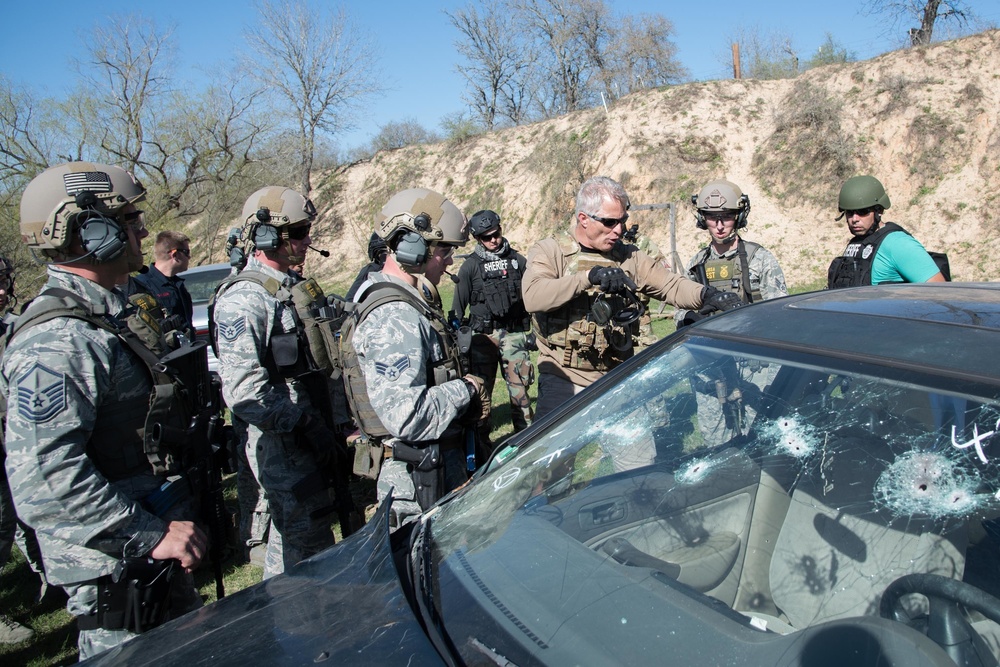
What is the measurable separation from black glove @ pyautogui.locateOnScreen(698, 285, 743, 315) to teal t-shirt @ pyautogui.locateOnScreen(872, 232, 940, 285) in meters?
1.18

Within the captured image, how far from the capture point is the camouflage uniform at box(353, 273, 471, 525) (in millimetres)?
2432

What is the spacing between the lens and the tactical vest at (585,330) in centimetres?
339

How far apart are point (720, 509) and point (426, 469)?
3.92ft

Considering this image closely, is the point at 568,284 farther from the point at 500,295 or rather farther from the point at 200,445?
the point at 500,295

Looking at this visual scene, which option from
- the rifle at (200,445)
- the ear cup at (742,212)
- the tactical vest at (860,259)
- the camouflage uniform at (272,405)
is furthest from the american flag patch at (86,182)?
the tactical vest at (860,259)

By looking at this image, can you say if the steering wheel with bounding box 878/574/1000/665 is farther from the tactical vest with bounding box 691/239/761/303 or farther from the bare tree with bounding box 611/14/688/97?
the bare tree with bounding box 611/14/688/97

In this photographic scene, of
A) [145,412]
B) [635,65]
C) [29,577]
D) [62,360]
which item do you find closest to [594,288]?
[145,412]

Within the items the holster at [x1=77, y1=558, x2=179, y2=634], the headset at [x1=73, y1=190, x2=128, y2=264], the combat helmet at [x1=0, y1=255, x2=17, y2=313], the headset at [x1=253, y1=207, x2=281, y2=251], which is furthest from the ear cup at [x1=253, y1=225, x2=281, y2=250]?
the combat helmet at [x1=0, y1=255, x2=17, y2=313]

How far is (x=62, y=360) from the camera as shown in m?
1.89

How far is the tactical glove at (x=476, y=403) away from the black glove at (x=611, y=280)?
71cm

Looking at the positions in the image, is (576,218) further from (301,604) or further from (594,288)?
(301,604)

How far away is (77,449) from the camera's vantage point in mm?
1896

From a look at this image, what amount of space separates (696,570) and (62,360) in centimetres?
184

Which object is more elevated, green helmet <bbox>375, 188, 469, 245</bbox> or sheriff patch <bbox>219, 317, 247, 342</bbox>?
green helmet <bbox>375, 188, 469, 245</bbox>
